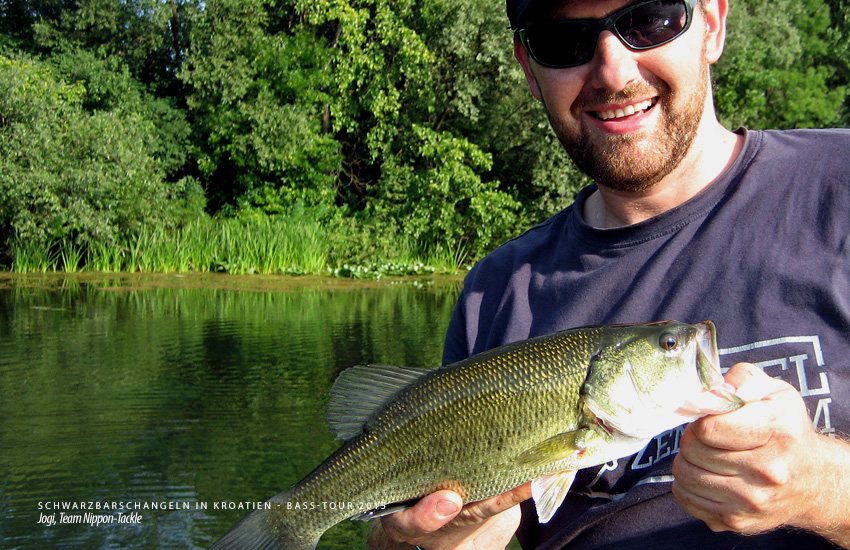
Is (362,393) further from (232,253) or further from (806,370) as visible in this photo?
(232,253)

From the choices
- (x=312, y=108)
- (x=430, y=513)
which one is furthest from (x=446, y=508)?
(x=312, y=108)

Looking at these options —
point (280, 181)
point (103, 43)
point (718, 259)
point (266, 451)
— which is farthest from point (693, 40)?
point (103, 43)

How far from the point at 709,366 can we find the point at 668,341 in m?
0.13

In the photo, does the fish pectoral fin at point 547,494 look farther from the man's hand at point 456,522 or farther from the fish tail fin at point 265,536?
the fish tail fin at point 265,536

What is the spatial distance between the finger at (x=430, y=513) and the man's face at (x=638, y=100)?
1079 mm

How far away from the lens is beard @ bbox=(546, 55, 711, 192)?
2430 millimetres

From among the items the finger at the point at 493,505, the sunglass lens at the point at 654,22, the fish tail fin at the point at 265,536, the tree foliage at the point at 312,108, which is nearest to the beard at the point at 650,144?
the sunglass lens at the point at 654,22

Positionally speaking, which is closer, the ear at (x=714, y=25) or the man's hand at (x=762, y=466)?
the man's hand at (x=762, y=466)

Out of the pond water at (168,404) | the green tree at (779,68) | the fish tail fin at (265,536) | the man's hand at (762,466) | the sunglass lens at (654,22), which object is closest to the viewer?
the man's hand at (762,466)

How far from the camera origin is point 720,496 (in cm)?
169

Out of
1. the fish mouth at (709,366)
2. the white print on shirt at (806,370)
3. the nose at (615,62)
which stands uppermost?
the nose at (615,62)

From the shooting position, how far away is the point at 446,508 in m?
2.07

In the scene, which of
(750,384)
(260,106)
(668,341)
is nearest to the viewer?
(750,384)

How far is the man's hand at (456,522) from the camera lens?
2.08 meters
